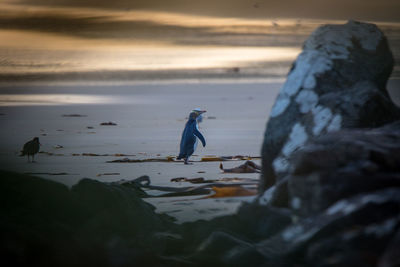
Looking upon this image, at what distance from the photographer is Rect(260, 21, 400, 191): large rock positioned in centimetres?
512

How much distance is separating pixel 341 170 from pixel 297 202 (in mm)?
415

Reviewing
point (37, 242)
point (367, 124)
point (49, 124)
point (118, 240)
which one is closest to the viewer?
point (37, 242)

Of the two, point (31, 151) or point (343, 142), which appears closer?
point (343, 142)

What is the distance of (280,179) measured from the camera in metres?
5.13

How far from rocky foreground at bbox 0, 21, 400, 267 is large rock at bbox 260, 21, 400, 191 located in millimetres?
11

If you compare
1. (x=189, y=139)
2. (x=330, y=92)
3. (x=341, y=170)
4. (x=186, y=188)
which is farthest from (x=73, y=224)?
(x=189, y=139)

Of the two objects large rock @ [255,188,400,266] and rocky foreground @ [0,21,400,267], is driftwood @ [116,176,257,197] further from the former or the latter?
large rock @ [255,188,400,266]

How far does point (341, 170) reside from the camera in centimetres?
385

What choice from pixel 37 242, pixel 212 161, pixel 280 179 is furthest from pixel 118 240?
pixel 212 161

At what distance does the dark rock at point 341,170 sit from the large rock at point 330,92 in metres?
1.00

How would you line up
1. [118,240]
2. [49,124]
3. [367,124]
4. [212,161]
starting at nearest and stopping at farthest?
1. [118,240]
2. [367,124]
3. [212,161]
4. [49,124]

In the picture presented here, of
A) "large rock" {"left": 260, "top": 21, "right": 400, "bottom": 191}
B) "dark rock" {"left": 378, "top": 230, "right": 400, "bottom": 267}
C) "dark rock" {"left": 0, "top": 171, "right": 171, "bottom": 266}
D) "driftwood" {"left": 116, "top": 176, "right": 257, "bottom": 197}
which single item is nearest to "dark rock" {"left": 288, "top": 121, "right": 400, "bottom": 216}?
A: "dark rock" {"left": 378, "top": 230, "right": 400, "bottom": 267}

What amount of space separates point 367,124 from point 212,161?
569 cm

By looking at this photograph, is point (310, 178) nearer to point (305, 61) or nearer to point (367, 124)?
point (367, 124)
